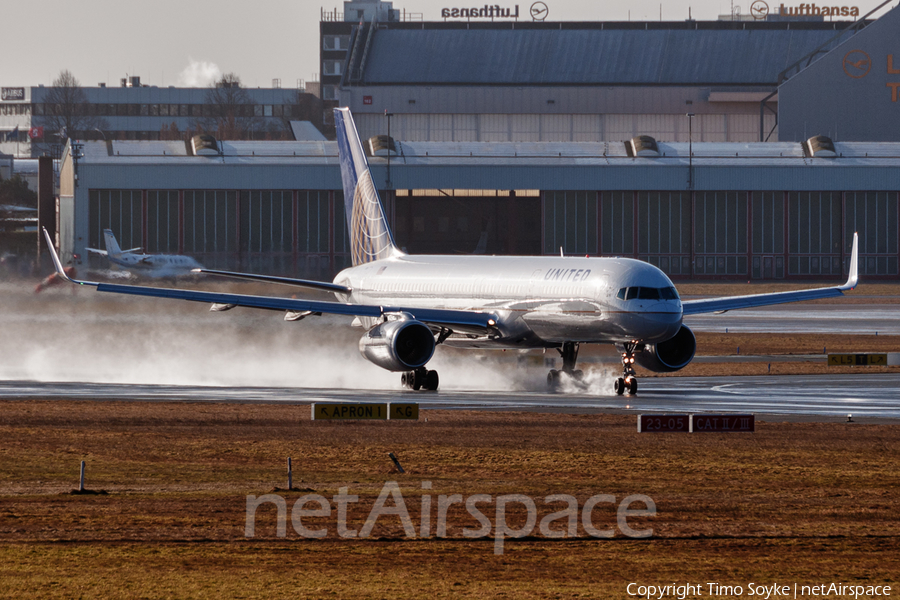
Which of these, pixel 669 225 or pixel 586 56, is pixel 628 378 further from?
pixel 586 56

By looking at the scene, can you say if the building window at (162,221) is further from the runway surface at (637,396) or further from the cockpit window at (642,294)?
→ the cockpit window at (642,294)

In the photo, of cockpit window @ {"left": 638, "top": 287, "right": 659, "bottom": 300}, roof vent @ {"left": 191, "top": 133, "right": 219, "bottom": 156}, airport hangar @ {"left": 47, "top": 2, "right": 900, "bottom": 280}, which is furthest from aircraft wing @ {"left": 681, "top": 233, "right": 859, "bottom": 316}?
roof vent @ {"left": 191, "top": 133, "right": 219, "bottom": 156}

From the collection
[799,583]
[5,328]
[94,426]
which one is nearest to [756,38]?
[5,328]

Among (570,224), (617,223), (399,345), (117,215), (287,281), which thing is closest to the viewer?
(399,345)

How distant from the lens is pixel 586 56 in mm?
149000

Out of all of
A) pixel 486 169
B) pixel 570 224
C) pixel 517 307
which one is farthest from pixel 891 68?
pixel 517 307

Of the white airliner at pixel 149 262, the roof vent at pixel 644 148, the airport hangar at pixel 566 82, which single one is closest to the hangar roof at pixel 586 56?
the airport hangar at pixel 566 82

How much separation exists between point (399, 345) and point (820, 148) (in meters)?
80.6

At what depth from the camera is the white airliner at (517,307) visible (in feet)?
130

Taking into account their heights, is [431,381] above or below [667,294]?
below

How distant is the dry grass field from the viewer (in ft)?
51.7

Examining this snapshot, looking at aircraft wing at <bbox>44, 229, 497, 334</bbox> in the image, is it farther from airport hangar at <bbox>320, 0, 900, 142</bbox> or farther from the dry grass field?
airport hangar at <bbox>320, 0, 900, 142</bbox>

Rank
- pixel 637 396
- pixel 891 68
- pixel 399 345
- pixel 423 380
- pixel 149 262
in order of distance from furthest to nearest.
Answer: pixel 891 68 → pixel 149 262 → pixel 423 380 → pixel 399 345 → pixel 637 396

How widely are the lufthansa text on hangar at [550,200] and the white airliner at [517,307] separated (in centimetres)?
6061
